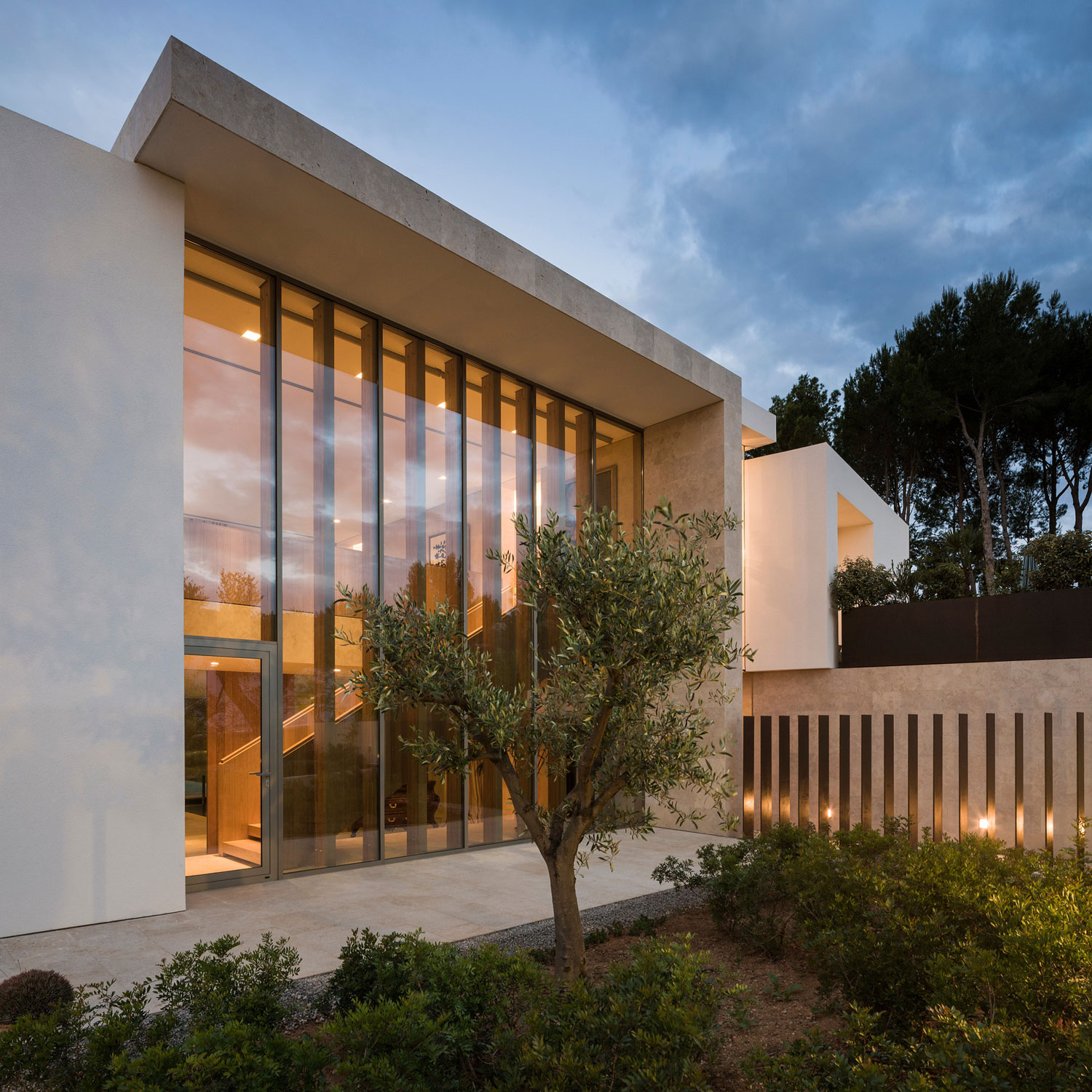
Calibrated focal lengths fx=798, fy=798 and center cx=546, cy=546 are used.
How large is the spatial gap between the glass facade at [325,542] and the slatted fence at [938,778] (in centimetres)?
342

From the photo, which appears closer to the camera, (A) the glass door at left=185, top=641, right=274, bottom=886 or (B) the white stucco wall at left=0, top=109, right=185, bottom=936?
(B) the white stucco wall at left=0, top=109, right=185, bottom=936

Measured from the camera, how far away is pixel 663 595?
4.00 m

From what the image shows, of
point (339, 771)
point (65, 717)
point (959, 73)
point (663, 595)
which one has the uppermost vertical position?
point (959, 73)

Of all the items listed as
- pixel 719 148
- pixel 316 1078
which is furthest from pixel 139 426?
pixel 719 148

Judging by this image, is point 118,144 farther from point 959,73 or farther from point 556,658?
point 959,73

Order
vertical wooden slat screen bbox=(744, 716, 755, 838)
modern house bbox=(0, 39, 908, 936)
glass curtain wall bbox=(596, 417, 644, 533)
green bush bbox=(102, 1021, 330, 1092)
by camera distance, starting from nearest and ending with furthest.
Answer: green bush bbox=(102, 1021, 330, 1092) < modern house bbox=(0, 39, 908, 936) < vertical wooden slat screen bbox=(744, 716, 755, 838) < glass curtain wall bbox=(596, 417, 644, 533)

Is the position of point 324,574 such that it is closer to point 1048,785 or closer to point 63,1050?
point 63,1050

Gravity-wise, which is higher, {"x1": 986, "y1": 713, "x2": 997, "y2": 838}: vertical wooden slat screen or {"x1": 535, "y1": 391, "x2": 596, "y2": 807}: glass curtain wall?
{"x1": 535, "y1": 391, "x2": 596, "y2": 807}: glass curtain wall

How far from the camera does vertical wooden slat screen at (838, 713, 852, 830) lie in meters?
9.66

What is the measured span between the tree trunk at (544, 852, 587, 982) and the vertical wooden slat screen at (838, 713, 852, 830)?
237 inches

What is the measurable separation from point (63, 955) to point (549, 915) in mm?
3565

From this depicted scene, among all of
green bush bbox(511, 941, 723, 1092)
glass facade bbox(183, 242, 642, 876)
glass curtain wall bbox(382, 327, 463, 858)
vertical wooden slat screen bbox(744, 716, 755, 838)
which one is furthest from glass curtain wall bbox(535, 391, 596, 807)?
green bush bbox(511, 941, 723, 1092)

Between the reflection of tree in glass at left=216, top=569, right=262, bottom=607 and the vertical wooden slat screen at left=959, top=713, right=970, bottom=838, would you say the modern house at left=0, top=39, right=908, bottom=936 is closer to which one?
the reflection of tree in glass at left=216, top=569, right=262, bottom=607

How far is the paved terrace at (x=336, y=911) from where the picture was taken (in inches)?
215
